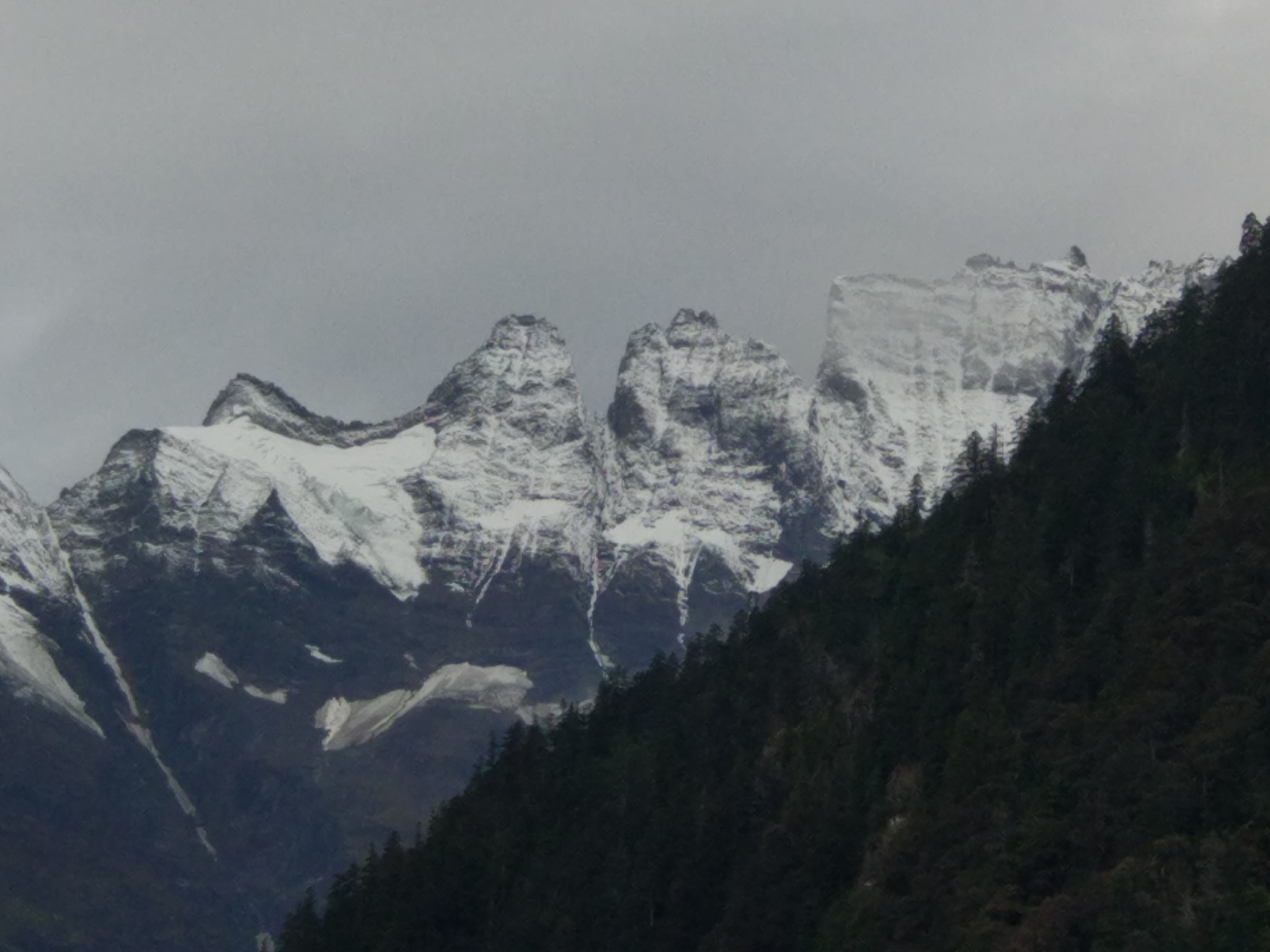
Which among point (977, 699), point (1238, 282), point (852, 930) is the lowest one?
point (852, 930)

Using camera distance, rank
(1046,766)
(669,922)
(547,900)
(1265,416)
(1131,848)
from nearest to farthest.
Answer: (1131,848)
(1046,766)
(1265,416)
(669,922)
(547,900)

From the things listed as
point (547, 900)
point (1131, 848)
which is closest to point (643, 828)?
point (547, 900)

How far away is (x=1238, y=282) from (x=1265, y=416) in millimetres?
19714

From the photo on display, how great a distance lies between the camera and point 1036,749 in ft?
501

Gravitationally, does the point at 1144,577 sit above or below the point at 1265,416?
below

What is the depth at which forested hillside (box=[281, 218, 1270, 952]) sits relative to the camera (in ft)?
440

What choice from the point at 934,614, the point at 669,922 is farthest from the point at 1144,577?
the point at 669,922

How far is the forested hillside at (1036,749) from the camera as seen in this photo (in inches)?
5285

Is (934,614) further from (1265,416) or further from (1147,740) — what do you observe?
(1147,740)

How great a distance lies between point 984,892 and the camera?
467 ft

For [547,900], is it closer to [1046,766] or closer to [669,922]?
[669,922]

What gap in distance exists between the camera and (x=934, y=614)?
182750mm

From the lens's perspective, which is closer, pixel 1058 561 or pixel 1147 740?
pixel 1147 740

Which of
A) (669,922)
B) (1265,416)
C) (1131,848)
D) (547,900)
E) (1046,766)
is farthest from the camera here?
(547,900)
